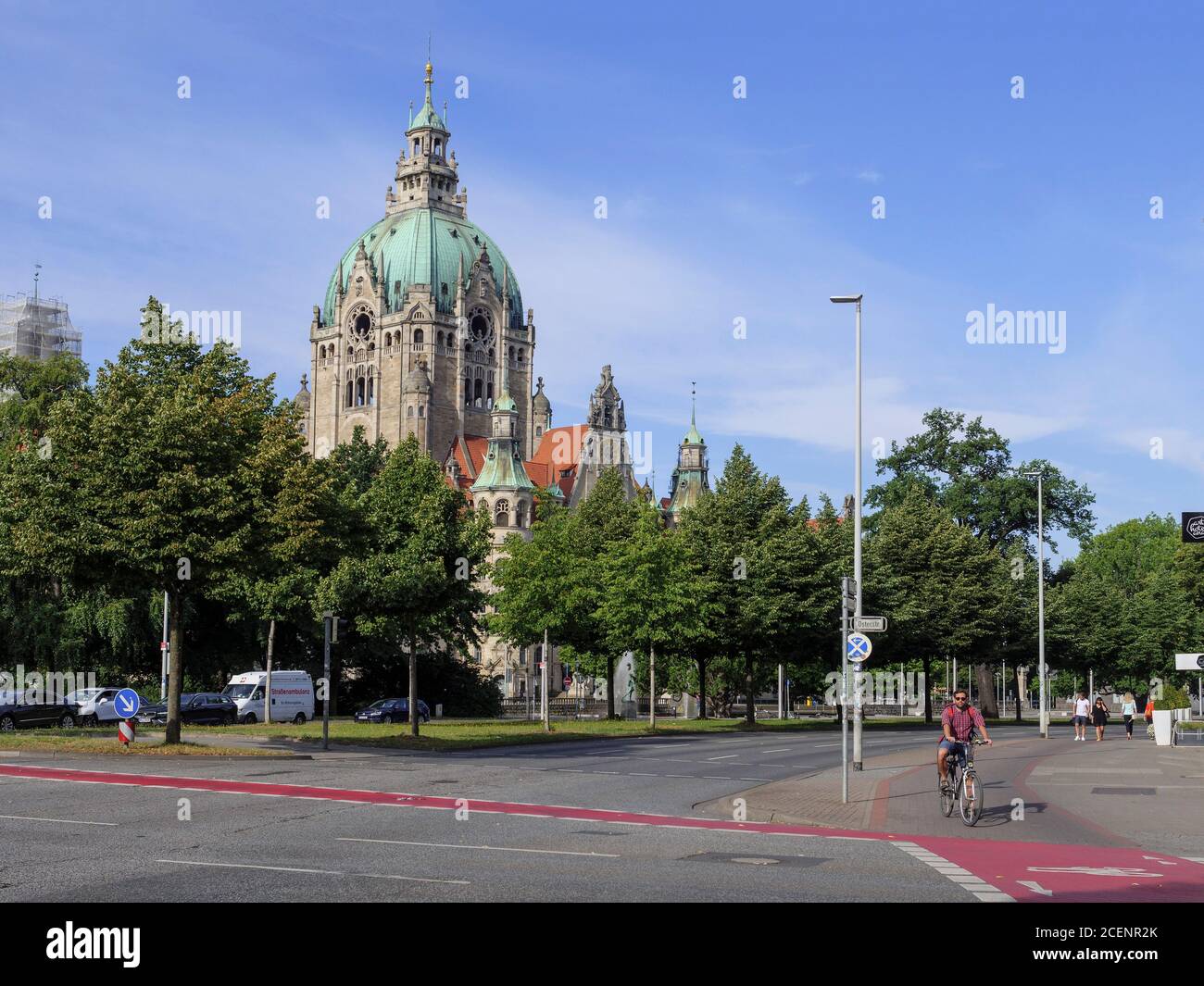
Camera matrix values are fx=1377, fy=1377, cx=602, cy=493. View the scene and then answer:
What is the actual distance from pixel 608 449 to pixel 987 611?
74.1 m

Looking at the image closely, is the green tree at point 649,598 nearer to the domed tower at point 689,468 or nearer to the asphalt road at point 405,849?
the asphalt road at point 405,849

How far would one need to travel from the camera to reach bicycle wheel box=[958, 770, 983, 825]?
1828cm

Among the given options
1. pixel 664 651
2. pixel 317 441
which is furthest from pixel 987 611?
pixel 317 441

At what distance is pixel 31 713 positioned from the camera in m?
44.2

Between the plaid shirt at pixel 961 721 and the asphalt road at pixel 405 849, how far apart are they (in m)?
3.33

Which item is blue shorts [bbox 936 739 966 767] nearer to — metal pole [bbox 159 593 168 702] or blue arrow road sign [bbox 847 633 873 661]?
blue arrow road sign [bbox 847 633 873 661]

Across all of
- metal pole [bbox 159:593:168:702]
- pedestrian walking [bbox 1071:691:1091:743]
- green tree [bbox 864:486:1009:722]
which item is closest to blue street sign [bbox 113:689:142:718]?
metal pole [bbox 159:593:168:702]

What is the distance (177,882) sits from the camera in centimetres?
1152

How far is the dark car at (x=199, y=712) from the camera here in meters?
50.9

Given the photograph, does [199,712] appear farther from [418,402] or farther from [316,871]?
[418,402]

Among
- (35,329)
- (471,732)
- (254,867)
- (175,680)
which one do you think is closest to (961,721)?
(254,867)

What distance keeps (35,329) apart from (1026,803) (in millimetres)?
102832

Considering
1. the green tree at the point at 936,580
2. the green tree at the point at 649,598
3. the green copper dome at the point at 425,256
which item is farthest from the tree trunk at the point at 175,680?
the green copper dome at the point at 425,256
